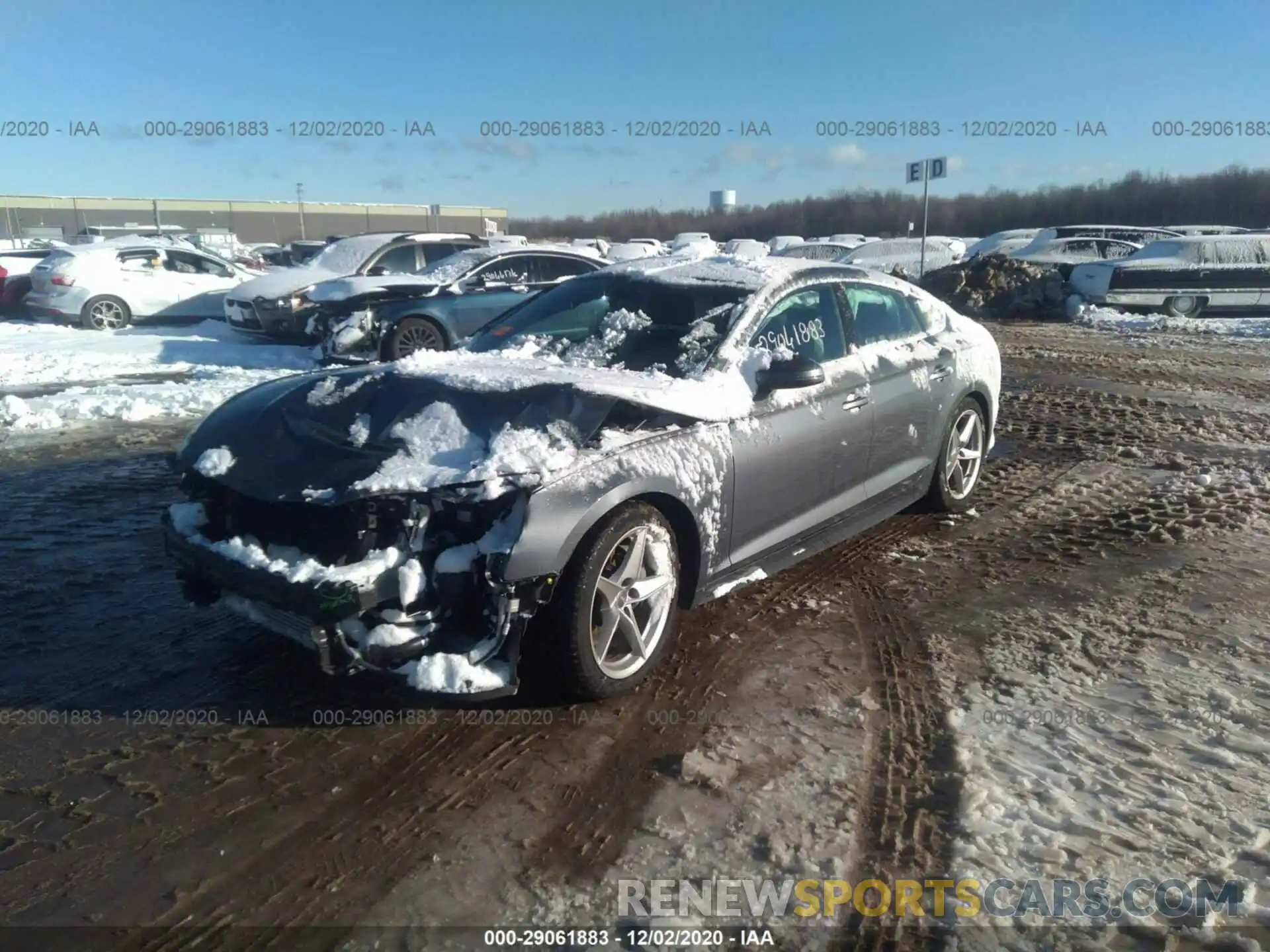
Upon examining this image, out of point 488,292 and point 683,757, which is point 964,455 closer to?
point 683,757

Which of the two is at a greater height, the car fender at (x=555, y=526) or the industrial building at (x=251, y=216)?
the industrial building at (x=251, y=216)

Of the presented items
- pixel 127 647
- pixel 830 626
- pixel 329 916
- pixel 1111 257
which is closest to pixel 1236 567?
pixel 830 626

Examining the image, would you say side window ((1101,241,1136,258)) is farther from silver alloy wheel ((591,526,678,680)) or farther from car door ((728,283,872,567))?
silver alloy wheel ((591,526,678,680))

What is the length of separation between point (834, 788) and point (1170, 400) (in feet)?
26.5

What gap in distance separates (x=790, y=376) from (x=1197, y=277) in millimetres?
15852

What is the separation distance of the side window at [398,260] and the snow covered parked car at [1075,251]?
13547 mm

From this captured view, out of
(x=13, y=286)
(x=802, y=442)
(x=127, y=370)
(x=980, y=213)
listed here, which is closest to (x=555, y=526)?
(x=802, y=442)

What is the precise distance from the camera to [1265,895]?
250 centimetres

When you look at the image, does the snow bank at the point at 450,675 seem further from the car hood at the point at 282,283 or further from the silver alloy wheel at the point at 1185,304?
the silver alloy wheel at the point at 1185,304

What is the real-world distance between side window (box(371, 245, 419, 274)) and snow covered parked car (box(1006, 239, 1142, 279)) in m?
13.5

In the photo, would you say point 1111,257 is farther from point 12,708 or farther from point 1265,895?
point 12,708

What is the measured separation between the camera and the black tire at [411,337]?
981 centimetres

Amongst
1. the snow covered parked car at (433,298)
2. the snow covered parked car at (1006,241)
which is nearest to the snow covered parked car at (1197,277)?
the snow covered parked car at (1006,241)

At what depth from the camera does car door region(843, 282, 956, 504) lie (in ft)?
15.6
